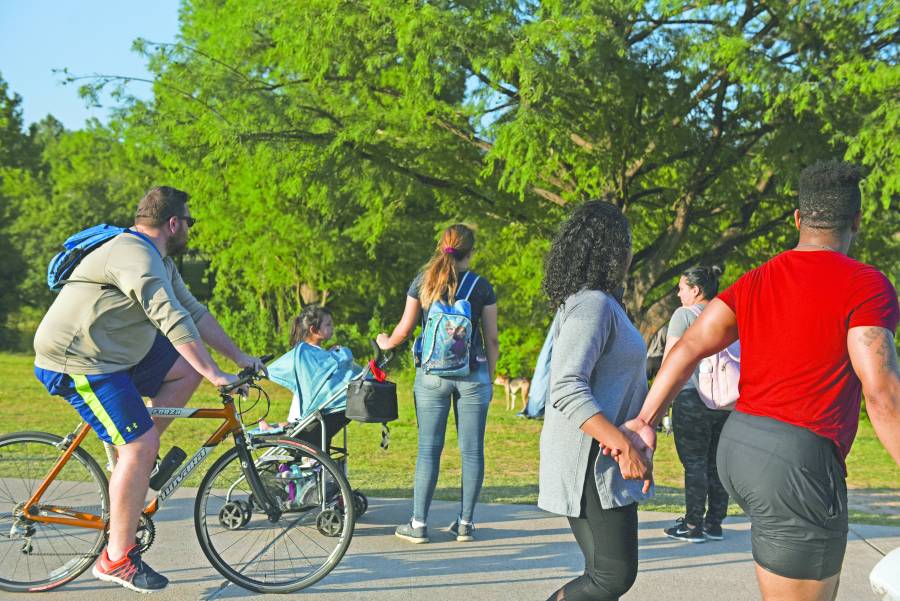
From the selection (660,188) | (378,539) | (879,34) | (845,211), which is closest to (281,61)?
(660,188)

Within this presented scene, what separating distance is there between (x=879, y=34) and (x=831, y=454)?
1262cm

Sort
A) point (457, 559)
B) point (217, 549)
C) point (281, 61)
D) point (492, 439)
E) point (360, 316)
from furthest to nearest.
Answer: point (360, 316) < point (281, 61) < point (492, 439) < point (457, 559) < point (217, 549)

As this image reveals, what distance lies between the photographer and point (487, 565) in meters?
5.50

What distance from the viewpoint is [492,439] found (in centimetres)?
1305

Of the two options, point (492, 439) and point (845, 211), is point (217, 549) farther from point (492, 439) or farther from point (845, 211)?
point (492, 439)

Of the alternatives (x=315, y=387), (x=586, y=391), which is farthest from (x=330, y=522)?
(x=586, y=391)

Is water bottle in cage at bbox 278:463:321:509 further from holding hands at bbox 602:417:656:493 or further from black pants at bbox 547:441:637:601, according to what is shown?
holding hands at bbox 602:417:656:493

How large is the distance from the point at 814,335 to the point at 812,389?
0.53 feet

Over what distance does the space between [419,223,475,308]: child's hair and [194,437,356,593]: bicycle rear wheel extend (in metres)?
1.31

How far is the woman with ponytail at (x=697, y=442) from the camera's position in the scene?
6211 millimetres

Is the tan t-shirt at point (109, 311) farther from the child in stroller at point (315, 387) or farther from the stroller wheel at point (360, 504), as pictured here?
the stroller wheel at point (360, 504)

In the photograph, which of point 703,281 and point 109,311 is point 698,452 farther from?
point 109,311

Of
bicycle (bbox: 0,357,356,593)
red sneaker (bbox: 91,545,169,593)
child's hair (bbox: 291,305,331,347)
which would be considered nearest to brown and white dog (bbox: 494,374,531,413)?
child's hair (bbox: 291,305,331,347)

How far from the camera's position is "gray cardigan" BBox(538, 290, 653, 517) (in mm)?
3225
